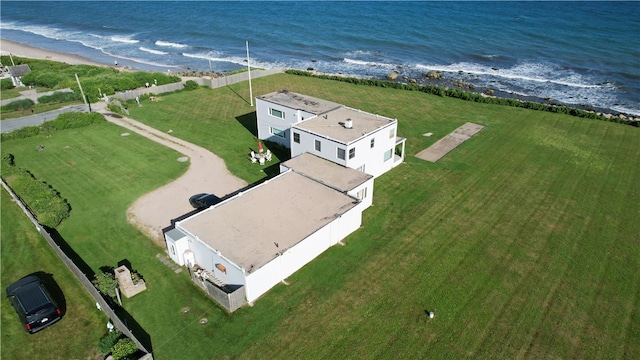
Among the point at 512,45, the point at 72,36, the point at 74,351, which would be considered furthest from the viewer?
the point at 72,36

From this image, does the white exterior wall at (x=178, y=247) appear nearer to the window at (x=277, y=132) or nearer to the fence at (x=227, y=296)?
the fence at (x=227, y=296)

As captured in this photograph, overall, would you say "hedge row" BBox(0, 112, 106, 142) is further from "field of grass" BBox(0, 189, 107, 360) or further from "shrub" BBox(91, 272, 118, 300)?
"shrub" BBox(91, 272, 118, 300)

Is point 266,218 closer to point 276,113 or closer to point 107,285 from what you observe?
point 107,285

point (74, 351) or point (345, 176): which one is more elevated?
point (345, 176)

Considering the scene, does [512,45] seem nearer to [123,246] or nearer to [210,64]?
[210,64]

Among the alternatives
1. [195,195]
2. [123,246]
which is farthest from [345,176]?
[123,246]
